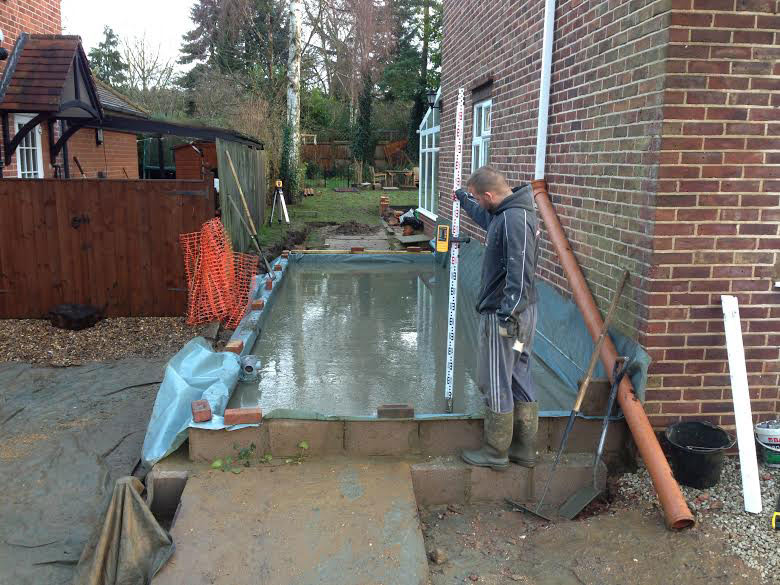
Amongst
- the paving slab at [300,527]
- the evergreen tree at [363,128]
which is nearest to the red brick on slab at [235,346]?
the paving slab at [300,527]

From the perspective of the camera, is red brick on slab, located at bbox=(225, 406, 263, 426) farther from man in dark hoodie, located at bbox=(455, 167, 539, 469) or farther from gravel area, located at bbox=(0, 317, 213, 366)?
gravel area, located at bbox=(0, 317, 213, 366)

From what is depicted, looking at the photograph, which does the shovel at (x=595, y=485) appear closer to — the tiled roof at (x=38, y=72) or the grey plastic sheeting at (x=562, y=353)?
the grey plastic sheeting at (x=562, y=353)

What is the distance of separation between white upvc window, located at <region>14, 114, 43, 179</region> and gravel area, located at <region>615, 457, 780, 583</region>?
9263mm

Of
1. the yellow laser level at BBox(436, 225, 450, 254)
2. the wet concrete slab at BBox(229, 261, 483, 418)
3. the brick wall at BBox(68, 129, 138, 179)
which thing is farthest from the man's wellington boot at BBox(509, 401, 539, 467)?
the brick wall at BBox(68, 129, 138, 179)

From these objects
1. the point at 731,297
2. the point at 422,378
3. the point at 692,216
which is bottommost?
the point at 422,378

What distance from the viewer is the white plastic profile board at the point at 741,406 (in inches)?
145

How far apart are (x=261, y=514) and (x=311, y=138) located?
2817 cm

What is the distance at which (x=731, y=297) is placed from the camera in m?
4.01

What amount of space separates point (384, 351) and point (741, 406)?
123 inches

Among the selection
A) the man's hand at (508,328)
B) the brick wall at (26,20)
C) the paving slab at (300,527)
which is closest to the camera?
the paving slab at (300,527)

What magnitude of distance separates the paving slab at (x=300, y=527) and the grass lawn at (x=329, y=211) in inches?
373

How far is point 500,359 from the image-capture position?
12.9ft

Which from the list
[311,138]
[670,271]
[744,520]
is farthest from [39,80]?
[311,138]

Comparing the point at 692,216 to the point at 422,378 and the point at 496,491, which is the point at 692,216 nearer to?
the point at 496,491
